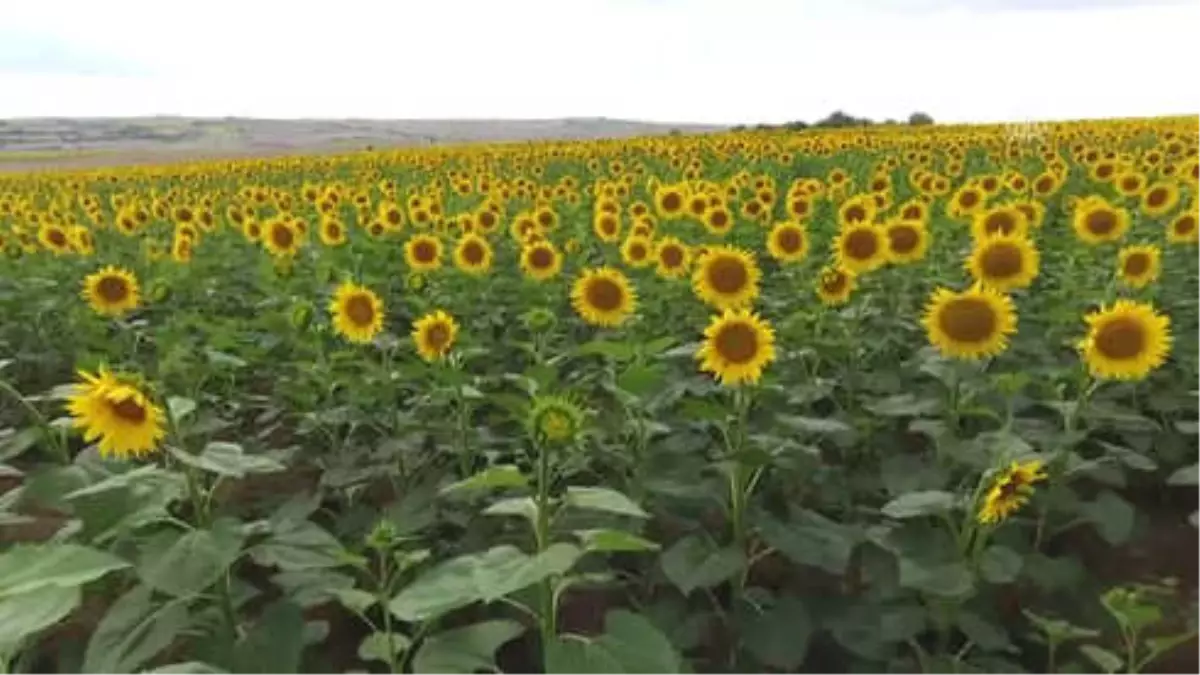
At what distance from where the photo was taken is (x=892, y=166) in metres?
14.4

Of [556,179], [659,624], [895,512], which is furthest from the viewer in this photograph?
[556,179]

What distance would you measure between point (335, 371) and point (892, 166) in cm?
1048

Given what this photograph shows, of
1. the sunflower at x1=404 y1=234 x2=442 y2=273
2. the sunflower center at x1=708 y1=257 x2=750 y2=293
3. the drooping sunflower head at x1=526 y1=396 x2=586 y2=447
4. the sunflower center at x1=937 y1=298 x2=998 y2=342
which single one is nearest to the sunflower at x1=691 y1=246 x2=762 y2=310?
the sunflower center at x1=708 y1=257 x2=750 y2=293

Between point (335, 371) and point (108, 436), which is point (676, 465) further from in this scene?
point (335, 371)

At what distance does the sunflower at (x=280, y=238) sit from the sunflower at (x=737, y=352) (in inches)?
172

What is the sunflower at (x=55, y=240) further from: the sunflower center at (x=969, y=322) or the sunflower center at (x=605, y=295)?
the sunflower center at (x=969, y=322)

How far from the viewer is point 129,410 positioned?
2.90 m

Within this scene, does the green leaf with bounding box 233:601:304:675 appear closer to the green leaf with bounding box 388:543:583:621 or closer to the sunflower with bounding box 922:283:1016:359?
the green leaf with bounding box 388:543:583:621

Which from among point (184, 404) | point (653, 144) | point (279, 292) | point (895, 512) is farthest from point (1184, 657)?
point (653, 144)

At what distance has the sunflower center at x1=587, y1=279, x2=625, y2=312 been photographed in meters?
5.22

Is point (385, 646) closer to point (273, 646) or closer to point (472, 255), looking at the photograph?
point (273, 646)

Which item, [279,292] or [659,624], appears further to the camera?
[279,292]

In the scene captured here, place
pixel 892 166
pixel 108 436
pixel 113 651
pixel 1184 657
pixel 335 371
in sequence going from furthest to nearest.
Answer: pixel 892 166 → pixel 335 371 → pixel 1184 657 → pixel 108 436 → pixel 113 651

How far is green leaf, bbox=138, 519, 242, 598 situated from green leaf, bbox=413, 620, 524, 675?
0.46 m
